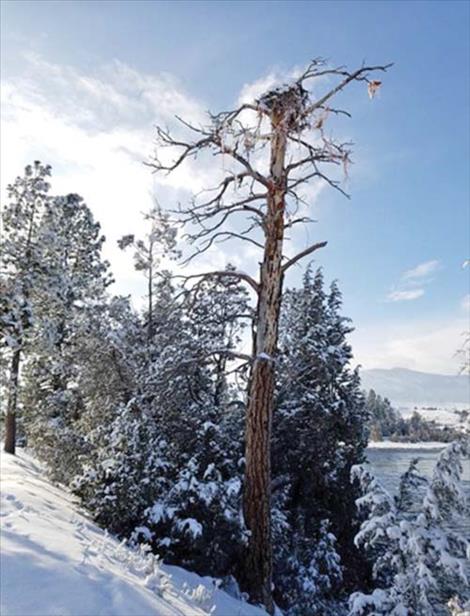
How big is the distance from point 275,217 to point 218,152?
1158 mm

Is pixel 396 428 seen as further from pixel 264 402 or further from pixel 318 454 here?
pixel 264 402

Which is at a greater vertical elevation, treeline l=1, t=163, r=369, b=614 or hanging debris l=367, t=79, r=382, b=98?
hanging debris l=367, t=79, r=382, b=98

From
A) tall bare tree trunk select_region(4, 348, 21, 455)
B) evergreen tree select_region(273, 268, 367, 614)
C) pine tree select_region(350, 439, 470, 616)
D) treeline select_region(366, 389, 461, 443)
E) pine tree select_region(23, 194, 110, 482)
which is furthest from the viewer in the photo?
treeline select_region(366, 389, 461, 443)

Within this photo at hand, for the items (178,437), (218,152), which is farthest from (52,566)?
(178,437)

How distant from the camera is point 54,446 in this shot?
43.4 feet

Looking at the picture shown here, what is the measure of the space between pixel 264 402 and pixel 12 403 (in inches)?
482

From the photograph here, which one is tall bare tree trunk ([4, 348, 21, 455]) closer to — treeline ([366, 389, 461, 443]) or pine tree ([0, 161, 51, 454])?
pine tree ([0, 161, 51, 454])

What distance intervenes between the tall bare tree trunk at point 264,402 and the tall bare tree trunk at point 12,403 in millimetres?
11646

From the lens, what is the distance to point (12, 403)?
16.0 meters

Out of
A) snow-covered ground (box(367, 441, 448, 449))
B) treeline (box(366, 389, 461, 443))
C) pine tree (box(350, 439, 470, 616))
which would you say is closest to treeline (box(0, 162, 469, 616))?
pine tree (box(350, 439, 470, 616))

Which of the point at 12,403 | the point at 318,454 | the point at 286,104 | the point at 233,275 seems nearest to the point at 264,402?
the point at 233,275

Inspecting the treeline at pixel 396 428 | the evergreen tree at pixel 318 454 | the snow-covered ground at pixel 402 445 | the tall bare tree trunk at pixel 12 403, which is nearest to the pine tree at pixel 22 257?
the tall bare tree trunk at pixel 12 403

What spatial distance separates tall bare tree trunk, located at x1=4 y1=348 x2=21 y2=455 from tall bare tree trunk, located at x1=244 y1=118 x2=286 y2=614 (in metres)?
11.6

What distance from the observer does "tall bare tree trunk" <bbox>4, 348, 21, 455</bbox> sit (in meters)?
15.9
